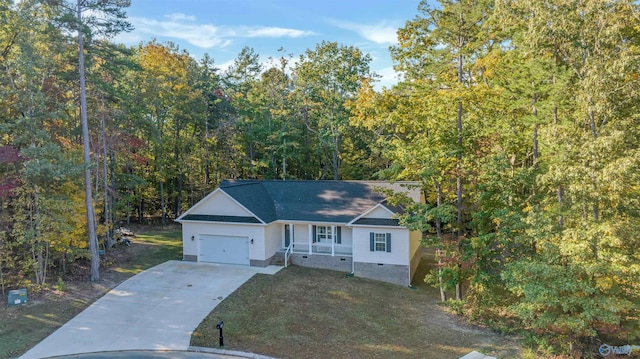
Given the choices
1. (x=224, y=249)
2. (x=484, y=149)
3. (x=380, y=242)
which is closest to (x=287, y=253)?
(x=224, y=249)

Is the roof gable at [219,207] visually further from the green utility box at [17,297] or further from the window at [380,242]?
the green utility box at [17,297]

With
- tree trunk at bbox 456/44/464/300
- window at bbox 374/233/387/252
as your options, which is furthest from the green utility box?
tree trunk at bbox 456/44/464/300

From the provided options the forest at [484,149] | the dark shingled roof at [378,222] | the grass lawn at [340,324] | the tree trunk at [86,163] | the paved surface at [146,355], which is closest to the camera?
the forest at [484,149]

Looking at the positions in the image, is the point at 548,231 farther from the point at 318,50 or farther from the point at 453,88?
the point at 318,50

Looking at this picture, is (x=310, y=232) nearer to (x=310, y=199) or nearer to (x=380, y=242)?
(x=310, y=199)

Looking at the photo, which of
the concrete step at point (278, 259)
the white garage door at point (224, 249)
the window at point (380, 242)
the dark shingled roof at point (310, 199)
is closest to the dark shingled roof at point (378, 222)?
the window at point (380, 242)

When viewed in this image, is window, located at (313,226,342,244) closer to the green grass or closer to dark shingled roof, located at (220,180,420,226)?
dark shingled roof, located at (220,180,420,226)

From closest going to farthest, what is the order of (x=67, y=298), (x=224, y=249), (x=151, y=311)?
1. (x=151, y=311)
2. (x=67, y=298)
3. (x=224, y=249)
